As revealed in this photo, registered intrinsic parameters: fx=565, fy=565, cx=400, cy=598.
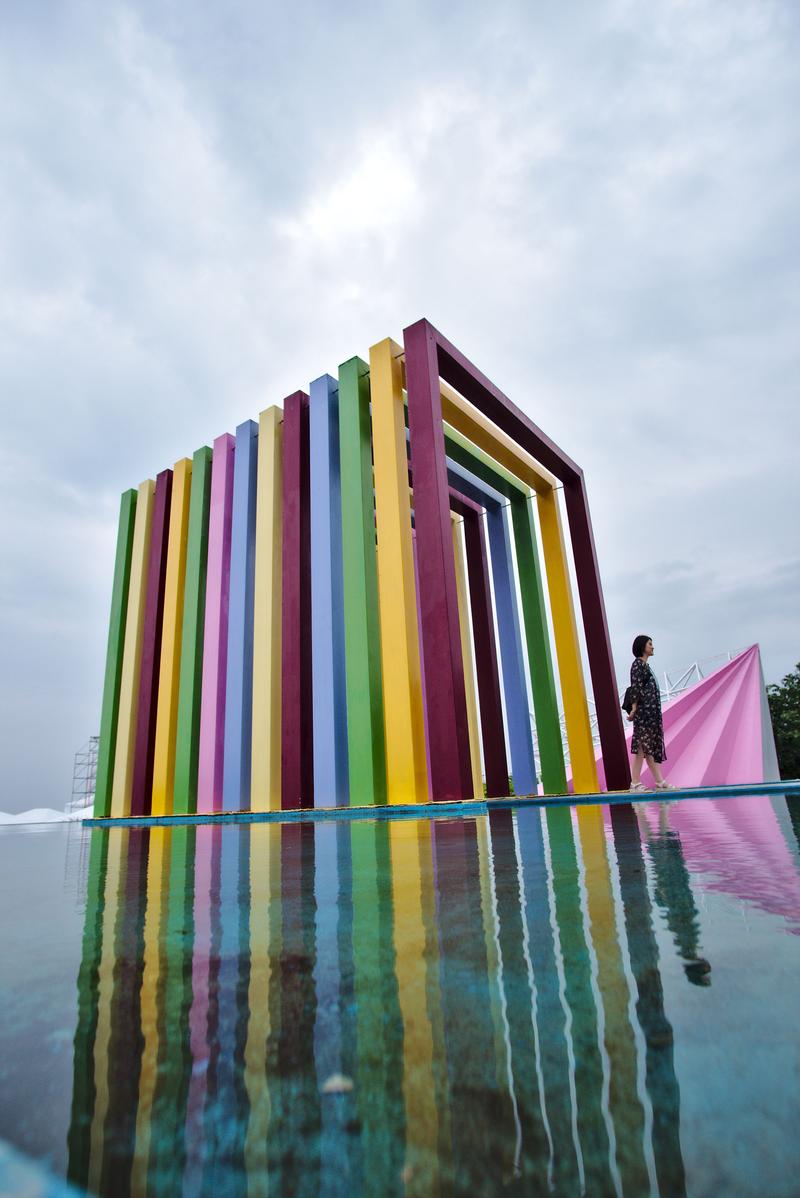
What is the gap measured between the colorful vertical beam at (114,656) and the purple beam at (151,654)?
0.73 meters

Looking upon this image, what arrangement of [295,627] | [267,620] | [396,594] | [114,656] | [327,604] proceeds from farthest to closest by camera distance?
[114,656] < [267,620] < [295,627] < [327,604] < [396,594]

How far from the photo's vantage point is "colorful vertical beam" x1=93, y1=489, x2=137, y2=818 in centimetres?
884

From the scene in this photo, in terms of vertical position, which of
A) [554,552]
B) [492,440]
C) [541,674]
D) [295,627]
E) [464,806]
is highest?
[492,440]

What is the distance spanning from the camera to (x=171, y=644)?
820 centimetres

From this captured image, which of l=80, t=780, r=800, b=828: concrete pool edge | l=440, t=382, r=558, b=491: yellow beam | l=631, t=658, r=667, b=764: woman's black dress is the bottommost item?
l=80, t=780, r=800, b=828: concrete pool edge

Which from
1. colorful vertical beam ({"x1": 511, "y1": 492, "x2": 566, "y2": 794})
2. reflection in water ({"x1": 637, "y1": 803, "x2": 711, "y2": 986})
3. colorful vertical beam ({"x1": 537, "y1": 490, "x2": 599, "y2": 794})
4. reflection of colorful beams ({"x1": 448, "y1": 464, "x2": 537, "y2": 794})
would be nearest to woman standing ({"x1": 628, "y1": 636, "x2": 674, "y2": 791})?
colorful vertical beam ({"x1": 537, "y1": 490, "x2": 599, "y2": 794})

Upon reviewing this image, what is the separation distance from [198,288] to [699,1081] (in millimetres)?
18181

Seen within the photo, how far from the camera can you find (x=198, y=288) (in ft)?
50.1

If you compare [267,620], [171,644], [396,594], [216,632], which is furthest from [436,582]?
[171,644]

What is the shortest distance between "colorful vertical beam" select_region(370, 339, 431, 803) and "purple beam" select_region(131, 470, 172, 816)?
452cm

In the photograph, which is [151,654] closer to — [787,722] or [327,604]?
[327,604]

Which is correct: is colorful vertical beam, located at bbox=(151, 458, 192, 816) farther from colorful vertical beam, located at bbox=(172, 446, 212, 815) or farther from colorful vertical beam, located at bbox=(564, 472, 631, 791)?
colorful vertical beam, located at bbox=(564, 472, 631, 791)

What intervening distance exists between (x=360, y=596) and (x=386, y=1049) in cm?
546

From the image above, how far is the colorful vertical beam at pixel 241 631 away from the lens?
679 cm
